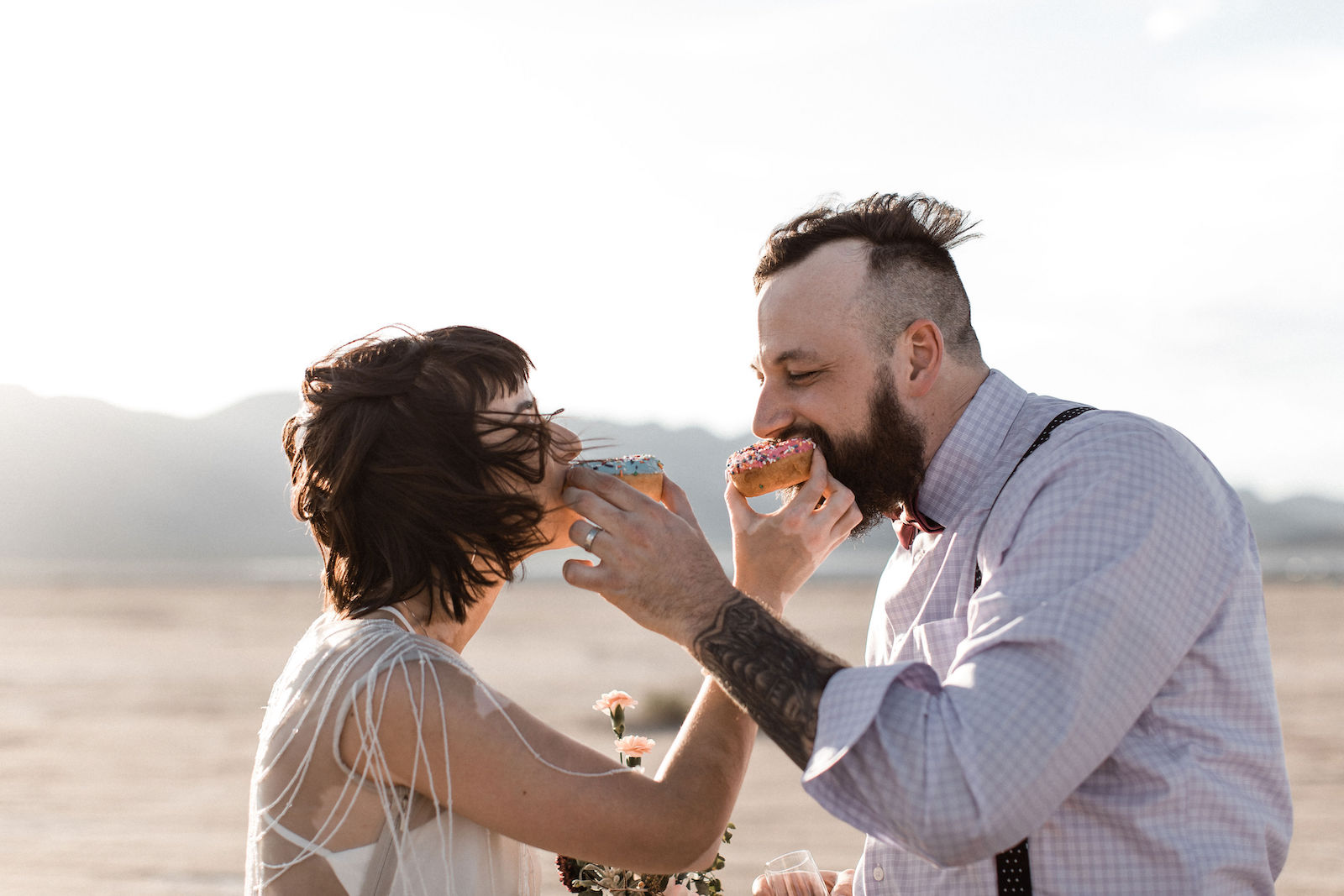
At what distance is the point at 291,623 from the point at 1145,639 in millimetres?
43294

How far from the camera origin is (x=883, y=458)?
164 inches

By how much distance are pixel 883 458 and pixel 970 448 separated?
40 centimetres

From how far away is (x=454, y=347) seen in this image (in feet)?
12.1

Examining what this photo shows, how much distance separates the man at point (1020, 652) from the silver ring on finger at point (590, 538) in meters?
0.01

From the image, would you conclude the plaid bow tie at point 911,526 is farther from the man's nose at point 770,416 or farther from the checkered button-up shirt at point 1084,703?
the man's nose at point 770,416

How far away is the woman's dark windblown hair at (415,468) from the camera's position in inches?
139

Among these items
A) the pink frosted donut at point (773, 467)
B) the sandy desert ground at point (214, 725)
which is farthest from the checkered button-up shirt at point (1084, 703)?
the sandy desert ground at point (214, 725)

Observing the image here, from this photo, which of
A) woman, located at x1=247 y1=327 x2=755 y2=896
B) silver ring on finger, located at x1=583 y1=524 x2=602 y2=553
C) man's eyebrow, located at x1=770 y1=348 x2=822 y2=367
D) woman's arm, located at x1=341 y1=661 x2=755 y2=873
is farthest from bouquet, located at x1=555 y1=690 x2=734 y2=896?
man's eyebrow, located at x1=770 y1=348 x2=822 y2=367

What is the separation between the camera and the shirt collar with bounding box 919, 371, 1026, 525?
384 cm

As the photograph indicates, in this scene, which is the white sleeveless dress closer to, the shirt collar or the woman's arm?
the woman's arm

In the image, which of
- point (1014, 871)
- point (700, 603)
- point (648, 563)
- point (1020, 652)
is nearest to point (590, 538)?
point (648, 563)

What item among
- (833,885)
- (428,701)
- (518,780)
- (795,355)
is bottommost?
(833,885)

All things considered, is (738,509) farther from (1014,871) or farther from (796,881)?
(1014,871)

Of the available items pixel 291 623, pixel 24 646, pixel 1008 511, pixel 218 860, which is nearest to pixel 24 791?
pixel 218 860
